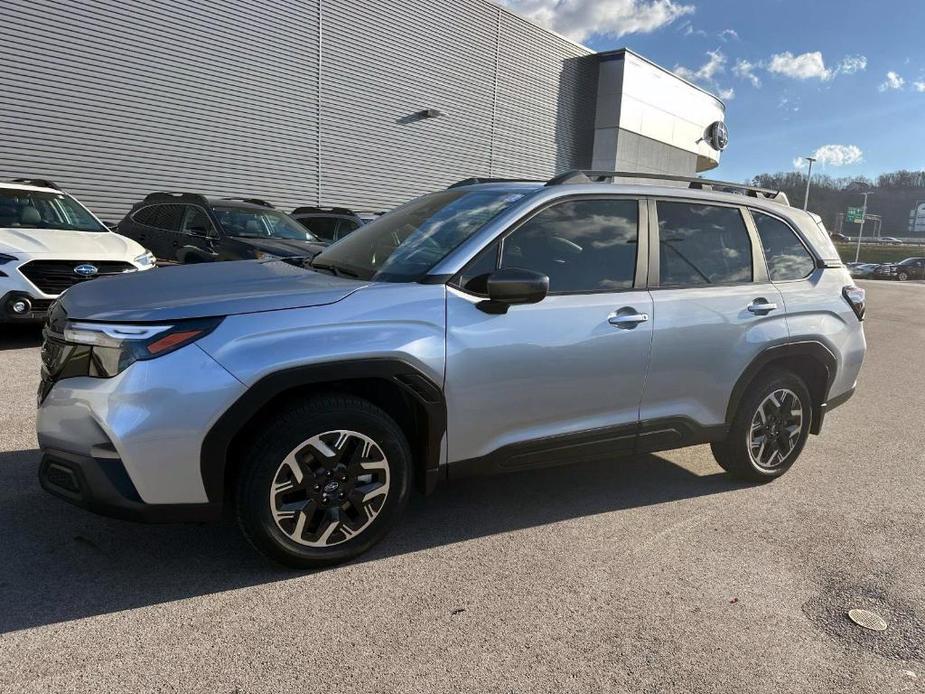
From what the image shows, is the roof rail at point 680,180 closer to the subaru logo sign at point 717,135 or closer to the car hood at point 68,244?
the car hood at point 68,244

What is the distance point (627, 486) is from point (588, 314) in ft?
4.56

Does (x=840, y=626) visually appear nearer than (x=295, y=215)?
Yes

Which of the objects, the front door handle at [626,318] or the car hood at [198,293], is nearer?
the car hood at [198,293]

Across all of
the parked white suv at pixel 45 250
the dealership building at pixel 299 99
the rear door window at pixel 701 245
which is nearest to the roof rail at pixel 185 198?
the parked white suv at pixel 45 250

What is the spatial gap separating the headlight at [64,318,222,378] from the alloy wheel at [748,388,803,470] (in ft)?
10.7

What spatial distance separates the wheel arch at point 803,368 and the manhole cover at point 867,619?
54.9 inches

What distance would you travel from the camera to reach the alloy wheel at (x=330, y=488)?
9.44 ft

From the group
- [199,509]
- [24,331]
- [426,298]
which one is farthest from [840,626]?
[24,331]

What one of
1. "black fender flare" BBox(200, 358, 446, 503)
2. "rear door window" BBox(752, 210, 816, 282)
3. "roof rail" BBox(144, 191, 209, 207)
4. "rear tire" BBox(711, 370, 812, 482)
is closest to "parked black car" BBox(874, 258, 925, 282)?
"roof rail" BBox(144, 191, 209, 207)

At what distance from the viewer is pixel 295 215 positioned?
12641mm

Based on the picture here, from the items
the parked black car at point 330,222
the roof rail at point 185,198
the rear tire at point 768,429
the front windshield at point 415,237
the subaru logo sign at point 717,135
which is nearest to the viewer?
the front windshield at point 415,237

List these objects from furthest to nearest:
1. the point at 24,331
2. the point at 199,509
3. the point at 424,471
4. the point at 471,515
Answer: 1. the point at 24,331
2. the point at 471,515
3. the point at 424,471
4. the point at 199,509

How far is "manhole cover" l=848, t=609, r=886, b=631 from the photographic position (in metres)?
2.82

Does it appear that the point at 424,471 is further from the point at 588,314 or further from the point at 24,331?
the point at 24,331
